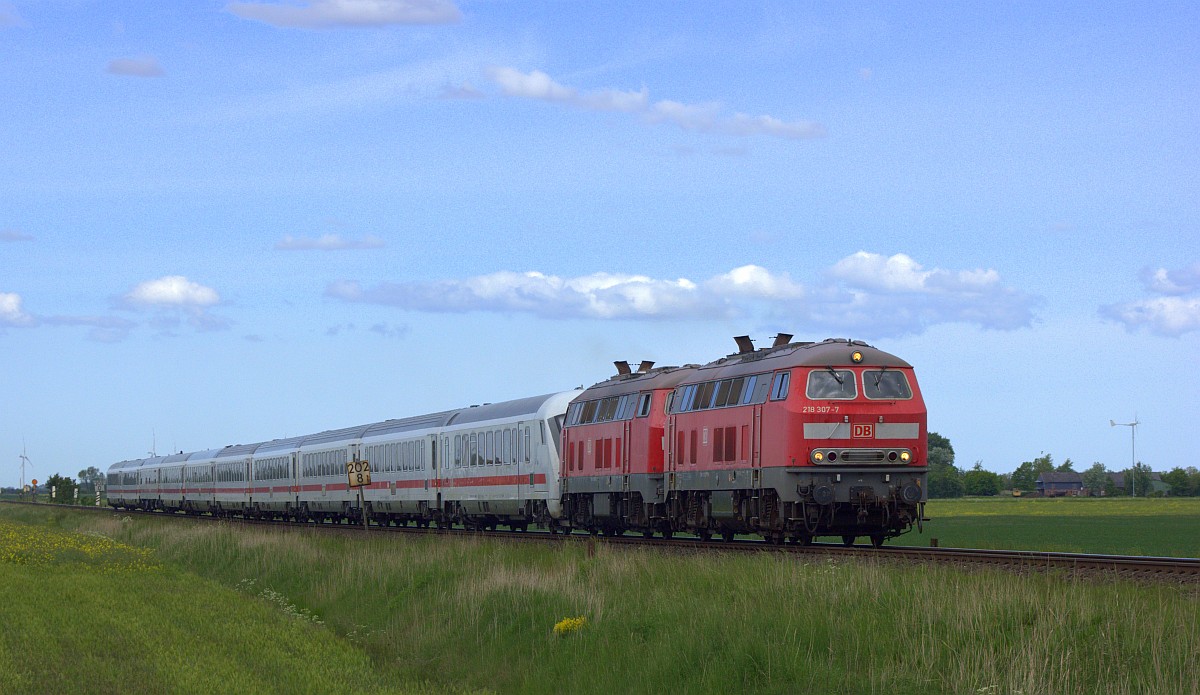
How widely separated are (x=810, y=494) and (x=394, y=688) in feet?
34.9

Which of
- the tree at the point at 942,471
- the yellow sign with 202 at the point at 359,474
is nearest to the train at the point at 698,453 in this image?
the yellow sign with 202 at the point at 359,474

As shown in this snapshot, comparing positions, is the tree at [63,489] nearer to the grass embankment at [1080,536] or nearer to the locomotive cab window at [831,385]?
the grass embankment at [1080,536]

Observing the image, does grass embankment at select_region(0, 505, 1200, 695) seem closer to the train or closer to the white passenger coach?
the train

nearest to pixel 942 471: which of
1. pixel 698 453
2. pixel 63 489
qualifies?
pixel 63 489

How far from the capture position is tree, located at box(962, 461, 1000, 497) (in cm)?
17550

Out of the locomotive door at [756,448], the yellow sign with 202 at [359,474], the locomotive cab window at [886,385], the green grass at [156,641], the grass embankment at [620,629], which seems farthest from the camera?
the yellow sign with 202 at [359,474]

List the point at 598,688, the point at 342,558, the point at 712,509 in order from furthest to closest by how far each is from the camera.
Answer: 1. the point at 342,558
2. the point at 712,509
3. the point at 598,688

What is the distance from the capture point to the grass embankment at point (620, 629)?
14602 mm

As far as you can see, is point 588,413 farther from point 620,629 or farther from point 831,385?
point 620,629

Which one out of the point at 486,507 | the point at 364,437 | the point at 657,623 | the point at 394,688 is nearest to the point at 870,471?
the point at 657,623

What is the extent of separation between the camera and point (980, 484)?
176m

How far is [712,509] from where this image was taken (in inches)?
1232

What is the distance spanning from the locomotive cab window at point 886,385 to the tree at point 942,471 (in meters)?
121

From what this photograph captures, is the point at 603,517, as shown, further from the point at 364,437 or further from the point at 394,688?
the point at 364,437
